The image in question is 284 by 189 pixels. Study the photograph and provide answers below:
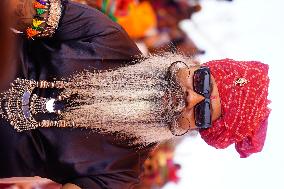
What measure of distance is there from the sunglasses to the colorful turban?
82mm

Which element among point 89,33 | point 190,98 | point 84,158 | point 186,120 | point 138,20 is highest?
point 138,20

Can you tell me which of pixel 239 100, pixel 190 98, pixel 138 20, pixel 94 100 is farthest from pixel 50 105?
pixel 138 20

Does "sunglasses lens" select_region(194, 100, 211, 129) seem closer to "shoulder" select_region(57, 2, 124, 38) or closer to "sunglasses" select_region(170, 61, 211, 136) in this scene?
"sunglasses" select_region(170, 61, 211, 136)

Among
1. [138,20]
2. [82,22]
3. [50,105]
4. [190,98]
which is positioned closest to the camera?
[50,105]

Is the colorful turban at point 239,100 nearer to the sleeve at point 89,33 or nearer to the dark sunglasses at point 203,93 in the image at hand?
the dark sunglasses at point 203,93

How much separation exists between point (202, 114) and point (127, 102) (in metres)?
0.45

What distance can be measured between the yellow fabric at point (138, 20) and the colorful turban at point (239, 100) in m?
1.78

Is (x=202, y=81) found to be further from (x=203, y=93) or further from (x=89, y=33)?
(x=89, y=33)

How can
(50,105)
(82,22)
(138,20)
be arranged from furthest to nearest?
(138,20) → (82,22) → (50,105)

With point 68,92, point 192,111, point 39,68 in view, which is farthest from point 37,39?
point 192,111

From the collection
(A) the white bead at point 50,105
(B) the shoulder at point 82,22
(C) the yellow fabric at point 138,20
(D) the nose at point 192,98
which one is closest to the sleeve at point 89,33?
(B) the shoulder at point 82,22

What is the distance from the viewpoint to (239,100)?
2.21 metres

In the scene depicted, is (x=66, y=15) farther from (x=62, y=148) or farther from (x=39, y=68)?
(x=62, y=148)

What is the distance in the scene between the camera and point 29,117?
178 centimetres
